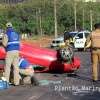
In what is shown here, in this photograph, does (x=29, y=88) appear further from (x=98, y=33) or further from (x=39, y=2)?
(x=39, y=2)

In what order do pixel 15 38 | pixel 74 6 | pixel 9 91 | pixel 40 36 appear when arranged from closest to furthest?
pixel 9 91
pixel 15 38
pixel 40 36
pixel 74 6

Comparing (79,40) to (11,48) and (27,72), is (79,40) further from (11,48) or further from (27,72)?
(27,72)

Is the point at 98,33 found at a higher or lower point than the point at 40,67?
higher

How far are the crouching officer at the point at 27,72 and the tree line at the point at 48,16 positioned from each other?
229 feet

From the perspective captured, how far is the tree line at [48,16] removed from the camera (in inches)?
3457

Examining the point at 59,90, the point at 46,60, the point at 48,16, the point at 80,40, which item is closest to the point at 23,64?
the point at 59,90

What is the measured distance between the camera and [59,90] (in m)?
13.5

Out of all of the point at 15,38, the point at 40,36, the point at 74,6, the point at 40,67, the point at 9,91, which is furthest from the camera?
the point at 74,6

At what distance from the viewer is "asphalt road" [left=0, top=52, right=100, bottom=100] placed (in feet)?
40.4

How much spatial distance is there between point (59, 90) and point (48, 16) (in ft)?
251

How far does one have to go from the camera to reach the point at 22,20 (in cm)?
9256

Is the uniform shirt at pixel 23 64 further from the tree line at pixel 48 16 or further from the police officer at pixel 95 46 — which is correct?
the tree line at pixel 48 16

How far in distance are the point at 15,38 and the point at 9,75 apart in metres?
1.09

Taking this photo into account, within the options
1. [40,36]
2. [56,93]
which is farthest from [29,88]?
[40,36]
